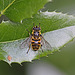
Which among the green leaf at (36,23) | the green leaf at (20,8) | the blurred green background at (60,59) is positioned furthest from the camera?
the blurred green background at (60,59)

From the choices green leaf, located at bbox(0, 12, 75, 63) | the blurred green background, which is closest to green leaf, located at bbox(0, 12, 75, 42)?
green leaf, located at bbox(0, 12, 75, 63)

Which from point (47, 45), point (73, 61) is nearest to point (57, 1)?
point (73, 61)

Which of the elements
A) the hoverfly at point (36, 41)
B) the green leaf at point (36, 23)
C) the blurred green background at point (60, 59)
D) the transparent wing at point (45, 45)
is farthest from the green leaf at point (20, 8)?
the blurred green background at point (60, 59)

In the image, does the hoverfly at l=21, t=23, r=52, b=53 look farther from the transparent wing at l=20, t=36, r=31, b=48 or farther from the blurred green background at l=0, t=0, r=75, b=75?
the blurred green background at l=0, t=0, r=75, b=75

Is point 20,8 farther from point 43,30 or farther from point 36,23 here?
point 43,30

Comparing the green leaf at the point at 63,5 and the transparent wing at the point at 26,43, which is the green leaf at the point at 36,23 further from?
the green leaf at the point at 63,5

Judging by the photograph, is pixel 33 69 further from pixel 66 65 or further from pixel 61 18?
pixel 61 18

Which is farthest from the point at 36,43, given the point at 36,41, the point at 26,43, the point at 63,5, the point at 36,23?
the point at 63,5
